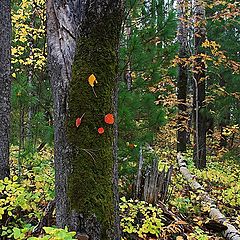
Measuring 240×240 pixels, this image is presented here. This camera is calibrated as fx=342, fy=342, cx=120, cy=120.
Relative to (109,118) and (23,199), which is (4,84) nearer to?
(23,199)

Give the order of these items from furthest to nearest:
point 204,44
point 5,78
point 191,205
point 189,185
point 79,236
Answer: point 204,44 → point 189,185 → point 191,205 → point 5,78 → point 79,236

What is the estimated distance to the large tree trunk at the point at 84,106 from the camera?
2518 mm

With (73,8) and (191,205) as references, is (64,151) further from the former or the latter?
(191,205)

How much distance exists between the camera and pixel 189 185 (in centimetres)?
799

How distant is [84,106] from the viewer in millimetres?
2533

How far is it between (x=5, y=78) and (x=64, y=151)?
8.96 ft

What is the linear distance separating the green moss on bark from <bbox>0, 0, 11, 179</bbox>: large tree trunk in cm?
259

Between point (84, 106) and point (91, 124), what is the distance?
14 cm

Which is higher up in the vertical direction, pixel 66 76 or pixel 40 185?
pixel 66 76

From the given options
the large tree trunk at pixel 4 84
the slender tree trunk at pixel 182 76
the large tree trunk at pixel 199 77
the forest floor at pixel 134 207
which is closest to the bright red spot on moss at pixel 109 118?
the forest floor at pixel 134 207

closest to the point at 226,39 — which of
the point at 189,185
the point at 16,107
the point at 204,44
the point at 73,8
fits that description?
the point at 204,44

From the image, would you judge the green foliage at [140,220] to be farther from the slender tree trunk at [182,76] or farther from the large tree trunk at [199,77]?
the slender tree trunk at [182,76]

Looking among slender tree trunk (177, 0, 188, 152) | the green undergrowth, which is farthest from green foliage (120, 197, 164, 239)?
slender tree trunk (177, 0, 188, 152)

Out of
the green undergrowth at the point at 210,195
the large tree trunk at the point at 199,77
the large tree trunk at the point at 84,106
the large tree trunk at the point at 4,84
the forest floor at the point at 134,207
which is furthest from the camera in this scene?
the large tree trunk at the point at 199,77
